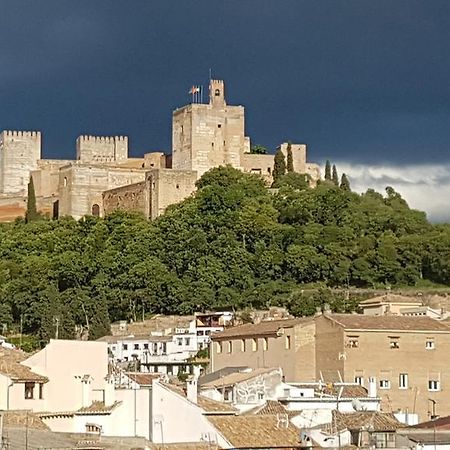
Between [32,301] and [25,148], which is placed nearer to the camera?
[32,301]

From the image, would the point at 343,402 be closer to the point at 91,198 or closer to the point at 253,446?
the point at 253,446

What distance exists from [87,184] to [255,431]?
246ft

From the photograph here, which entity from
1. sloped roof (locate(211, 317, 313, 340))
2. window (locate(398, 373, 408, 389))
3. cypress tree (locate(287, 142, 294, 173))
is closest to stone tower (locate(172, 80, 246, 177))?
cypress tree (locate(287, 142, 294, 173))

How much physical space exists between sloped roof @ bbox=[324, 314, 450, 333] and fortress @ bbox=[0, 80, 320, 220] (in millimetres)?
42485

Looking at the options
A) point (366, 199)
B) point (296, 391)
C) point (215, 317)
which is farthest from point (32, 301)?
point (296, 391)

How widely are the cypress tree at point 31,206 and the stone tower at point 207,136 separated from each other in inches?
393

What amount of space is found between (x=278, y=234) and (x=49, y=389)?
2203 inches

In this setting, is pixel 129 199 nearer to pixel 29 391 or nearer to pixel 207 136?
pixel 207 136

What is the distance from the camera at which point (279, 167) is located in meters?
99.1

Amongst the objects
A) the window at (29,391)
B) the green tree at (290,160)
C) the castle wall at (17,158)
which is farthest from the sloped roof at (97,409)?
the castle wall at (17,158)

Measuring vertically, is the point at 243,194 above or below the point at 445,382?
above

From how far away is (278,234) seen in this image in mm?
84812

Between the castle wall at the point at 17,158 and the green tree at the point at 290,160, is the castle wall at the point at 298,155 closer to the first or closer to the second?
the green tree at the point at 290,160

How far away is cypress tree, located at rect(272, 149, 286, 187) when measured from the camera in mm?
98188
